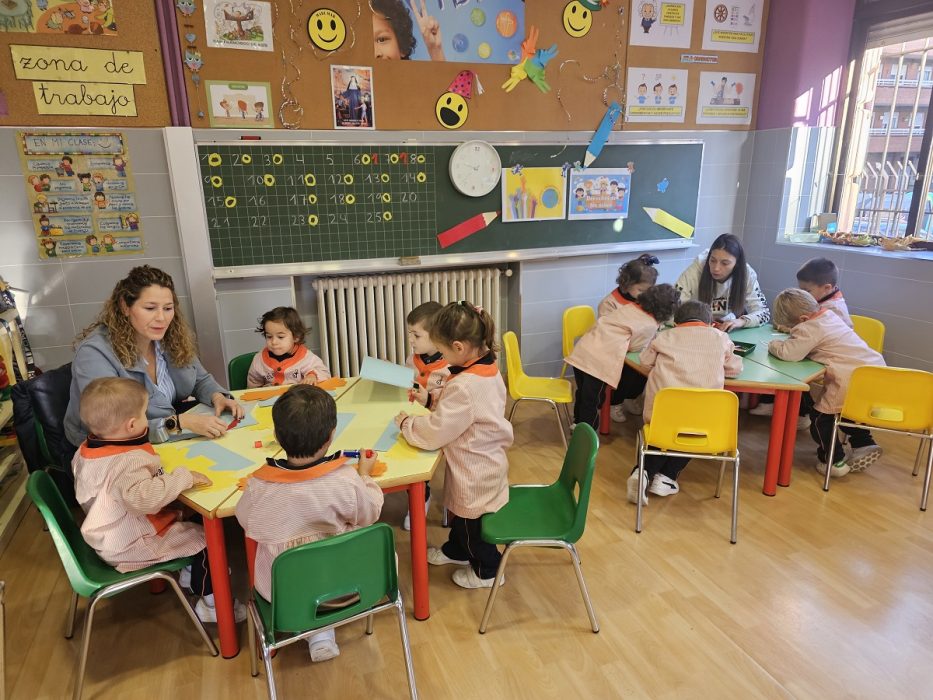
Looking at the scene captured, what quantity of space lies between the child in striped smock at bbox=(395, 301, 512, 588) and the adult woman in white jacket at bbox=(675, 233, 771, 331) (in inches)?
87.5

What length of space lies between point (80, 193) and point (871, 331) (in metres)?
4.78

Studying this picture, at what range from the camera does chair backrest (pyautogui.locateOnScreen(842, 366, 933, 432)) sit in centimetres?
292

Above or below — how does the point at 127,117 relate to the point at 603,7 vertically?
below

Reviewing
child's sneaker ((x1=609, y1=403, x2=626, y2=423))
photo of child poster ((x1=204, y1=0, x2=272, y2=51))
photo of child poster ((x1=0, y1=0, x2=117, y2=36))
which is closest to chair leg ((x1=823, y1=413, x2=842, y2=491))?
child's sneaker ((x1=609, y1=403, x2=626, y2=423))

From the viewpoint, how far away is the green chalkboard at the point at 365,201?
3789mm

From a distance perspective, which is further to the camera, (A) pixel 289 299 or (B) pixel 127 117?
(A) pixel 289 299

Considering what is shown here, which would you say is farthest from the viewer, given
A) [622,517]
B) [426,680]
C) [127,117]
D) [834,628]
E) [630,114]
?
[630,114]

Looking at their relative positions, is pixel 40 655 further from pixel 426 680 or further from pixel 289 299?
pixel 289 299

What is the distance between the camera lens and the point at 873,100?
4.68m

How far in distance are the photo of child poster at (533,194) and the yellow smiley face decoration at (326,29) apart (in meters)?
1.38

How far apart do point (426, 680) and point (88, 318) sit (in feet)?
9.72

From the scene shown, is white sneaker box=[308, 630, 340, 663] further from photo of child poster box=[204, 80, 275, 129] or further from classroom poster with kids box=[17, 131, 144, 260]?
photo of child poster box=[204, 80, 275, 129]

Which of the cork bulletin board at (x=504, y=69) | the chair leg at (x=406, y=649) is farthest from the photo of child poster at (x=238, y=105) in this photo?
the chair leg at (x=406, y=649)

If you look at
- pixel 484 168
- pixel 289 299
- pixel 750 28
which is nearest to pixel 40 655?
pixel 289 299
